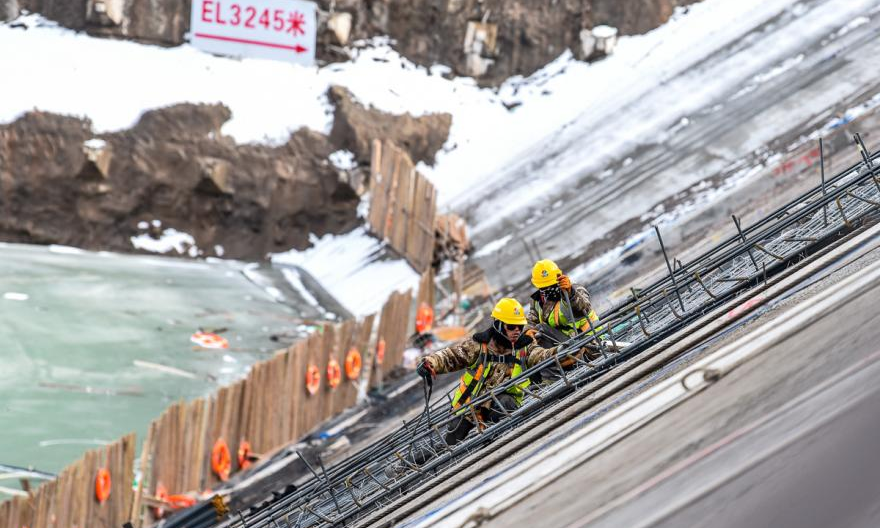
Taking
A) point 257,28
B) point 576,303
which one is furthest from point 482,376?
point 257,28

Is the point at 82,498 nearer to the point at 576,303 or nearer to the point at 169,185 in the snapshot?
the point at 576,303

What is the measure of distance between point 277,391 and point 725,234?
9.51 m

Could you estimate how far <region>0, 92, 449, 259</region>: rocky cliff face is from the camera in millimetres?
27953

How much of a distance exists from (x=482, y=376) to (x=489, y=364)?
15cm

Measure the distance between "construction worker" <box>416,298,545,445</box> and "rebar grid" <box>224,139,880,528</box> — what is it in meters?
0.11

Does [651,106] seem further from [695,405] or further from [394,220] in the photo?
[695,405]

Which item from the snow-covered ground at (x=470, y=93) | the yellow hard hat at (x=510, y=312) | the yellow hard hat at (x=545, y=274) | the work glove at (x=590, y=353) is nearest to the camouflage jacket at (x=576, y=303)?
the yellow hard hat at (x=545, y=274)

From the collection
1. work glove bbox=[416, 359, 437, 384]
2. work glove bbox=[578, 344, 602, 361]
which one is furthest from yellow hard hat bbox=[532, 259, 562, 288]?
work glove bbox=[416, 359, 437, 384]

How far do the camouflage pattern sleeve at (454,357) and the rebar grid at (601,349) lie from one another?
0.43 metres

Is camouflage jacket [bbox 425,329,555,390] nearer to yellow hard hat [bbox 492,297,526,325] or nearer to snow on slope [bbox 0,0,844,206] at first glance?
yellow hard hat [bbox 492,297,526,325]

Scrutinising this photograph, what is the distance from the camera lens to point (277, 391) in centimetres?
1792

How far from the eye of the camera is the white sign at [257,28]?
3064 centimetres

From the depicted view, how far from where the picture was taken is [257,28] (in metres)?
31.0

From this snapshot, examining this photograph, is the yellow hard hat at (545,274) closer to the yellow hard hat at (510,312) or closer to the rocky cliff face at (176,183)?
the yellow hard hat at (510,312)
